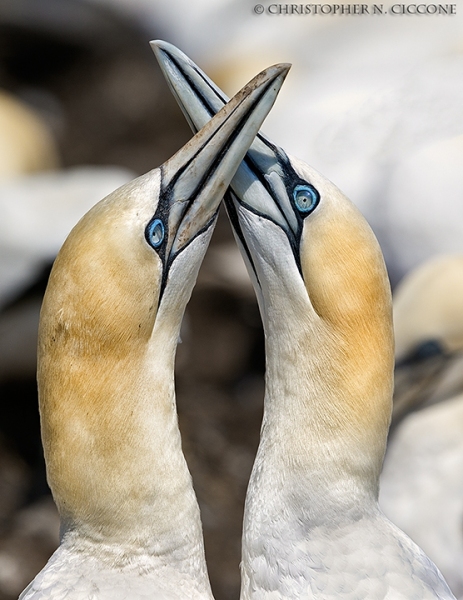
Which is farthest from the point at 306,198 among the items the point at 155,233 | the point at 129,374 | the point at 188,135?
the point at 188,135

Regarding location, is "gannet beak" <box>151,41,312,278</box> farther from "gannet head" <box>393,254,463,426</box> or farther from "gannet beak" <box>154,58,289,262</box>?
"gannet head" <box>393,254,463,426</box>

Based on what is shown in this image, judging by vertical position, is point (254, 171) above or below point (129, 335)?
above

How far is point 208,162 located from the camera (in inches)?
100

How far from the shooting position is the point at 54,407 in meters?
2.43

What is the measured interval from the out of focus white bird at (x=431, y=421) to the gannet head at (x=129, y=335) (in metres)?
2.19

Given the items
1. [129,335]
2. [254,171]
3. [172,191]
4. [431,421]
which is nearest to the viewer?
[129,335]

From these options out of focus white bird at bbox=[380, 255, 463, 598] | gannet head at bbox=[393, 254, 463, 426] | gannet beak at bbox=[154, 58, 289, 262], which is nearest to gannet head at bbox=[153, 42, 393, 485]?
gannet beak at bbox=[154, 58, 289, 262]

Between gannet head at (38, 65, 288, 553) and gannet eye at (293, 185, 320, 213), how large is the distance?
0.72 feet

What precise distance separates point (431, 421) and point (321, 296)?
91.5 inches

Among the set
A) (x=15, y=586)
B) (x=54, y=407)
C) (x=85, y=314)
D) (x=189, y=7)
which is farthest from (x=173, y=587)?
(x=189, y=7)

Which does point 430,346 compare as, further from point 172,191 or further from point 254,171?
point 172,191

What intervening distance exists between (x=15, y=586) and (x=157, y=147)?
3.63 m

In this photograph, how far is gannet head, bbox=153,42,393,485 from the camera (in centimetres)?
255

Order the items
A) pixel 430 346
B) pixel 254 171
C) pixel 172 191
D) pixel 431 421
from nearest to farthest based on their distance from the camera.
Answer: pixel 172 191 → pixel 254 171 → pixel 431 421 → pixel 430 346
